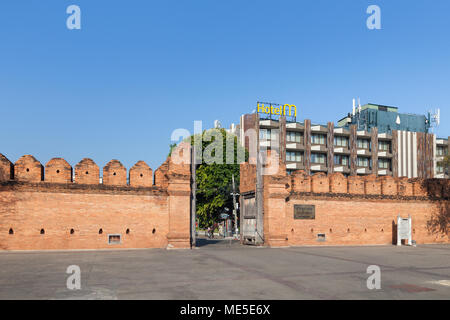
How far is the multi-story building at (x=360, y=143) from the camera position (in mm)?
58656

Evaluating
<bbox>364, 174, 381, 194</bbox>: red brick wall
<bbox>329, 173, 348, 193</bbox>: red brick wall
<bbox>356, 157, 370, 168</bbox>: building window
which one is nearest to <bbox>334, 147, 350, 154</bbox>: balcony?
<bbox>356, 157, 370, 168</bbox>: building window

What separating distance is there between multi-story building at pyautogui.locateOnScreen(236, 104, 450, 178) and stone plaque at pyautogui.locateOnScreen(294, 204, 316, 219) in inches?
1369

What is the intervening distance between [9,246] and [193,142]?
2317cm

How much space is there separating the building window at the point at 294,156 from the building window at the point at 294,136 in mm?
1824

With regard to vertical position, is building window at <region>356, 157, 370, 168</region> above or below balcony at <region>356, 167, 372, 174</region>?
above

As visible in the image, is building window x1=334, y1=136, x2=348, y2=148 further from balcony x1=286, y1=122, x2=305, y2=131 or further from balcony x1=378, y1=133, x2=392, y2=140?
balcony x1=286, y1=122, x2=305, y2=131

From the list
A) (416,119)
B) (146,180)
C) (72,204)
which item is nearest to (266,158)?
(146,180)

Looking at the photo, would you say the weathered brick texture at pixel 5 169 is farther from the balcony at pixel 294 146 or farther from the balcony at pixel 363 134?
the balcony at pixel 363 134

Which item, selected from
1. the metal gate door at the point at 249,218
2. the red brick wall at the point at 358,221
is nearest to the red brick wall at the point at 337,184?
the red brick wall at the point at 358,221

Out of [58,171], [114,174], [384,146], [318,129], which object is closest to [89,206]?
[114,174]

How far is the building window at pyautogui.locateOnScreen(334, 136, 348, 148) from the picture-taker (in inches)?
2443

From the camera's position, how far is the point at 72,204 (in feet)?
59.7
